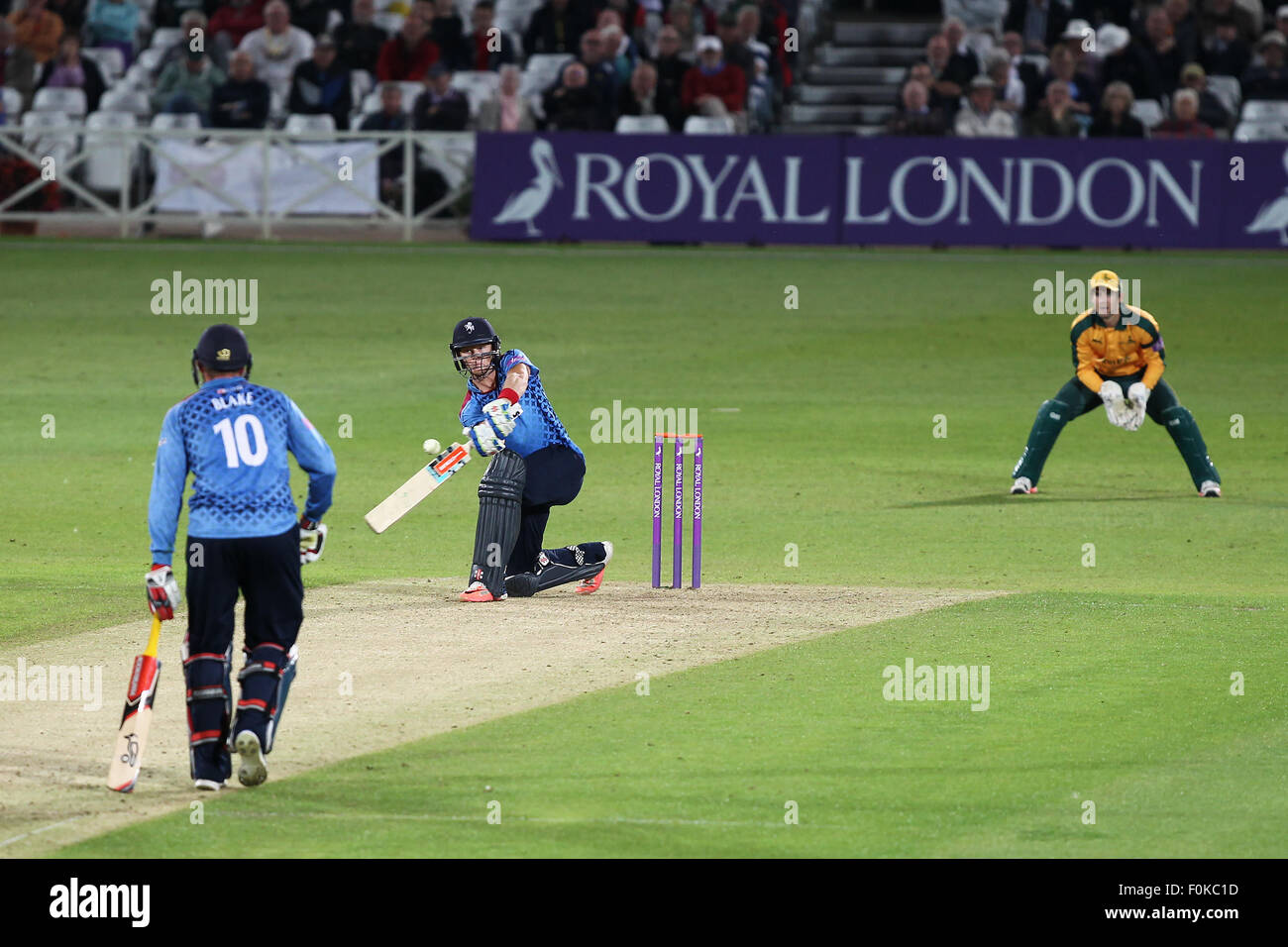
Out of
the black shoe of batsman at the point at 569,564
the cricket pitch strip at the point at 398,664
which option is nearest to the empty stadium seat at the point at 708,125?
the cricket pitch strip at the point at 398,664

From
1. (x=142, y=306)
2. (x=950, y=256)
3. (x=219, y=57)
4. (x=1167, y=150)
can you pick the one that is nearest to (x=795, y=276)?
(x=950, y=256)

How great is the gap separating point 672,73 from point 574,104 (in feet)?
6.85

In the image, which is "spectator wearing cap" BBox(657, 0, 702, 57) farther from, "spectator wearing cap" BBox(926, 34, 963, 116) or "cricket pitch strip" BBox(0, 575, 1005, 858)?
"cricket pitch strip" BBox(0, 575, 1005, 858)

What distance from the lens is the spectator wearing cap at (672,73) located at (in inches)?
1329

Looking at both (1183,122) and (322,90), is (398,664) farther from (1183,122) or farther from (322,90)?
(322,90)

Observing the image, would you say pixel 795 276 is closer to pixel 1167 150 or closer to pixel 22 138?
pixel 1167 150

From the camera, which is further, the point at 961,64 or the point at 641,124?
the point at 961,64

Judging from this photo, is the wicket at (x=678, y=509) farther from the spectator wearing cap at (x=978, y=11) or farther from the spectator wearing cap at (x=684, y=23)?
the spectator wearing cap at (x=978, y=11)

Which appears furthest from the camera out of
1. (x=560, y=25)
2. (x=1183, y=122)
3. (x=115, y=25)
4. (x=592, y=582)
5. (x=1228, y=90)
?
(x=115, y=25)

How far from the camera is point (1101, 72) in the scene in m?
33.9

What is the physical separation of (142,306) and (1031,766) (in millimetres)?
20338

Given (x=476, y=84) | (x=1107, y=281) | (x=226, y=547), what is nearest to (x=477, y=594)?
(x=226, y=547)

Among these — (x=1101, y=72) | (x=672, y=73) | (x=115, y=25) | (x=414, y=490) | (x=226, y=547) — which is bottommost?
(x=226, y=547)

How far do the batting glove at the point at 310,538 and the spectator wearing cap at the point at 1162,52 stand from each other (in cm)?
2727
